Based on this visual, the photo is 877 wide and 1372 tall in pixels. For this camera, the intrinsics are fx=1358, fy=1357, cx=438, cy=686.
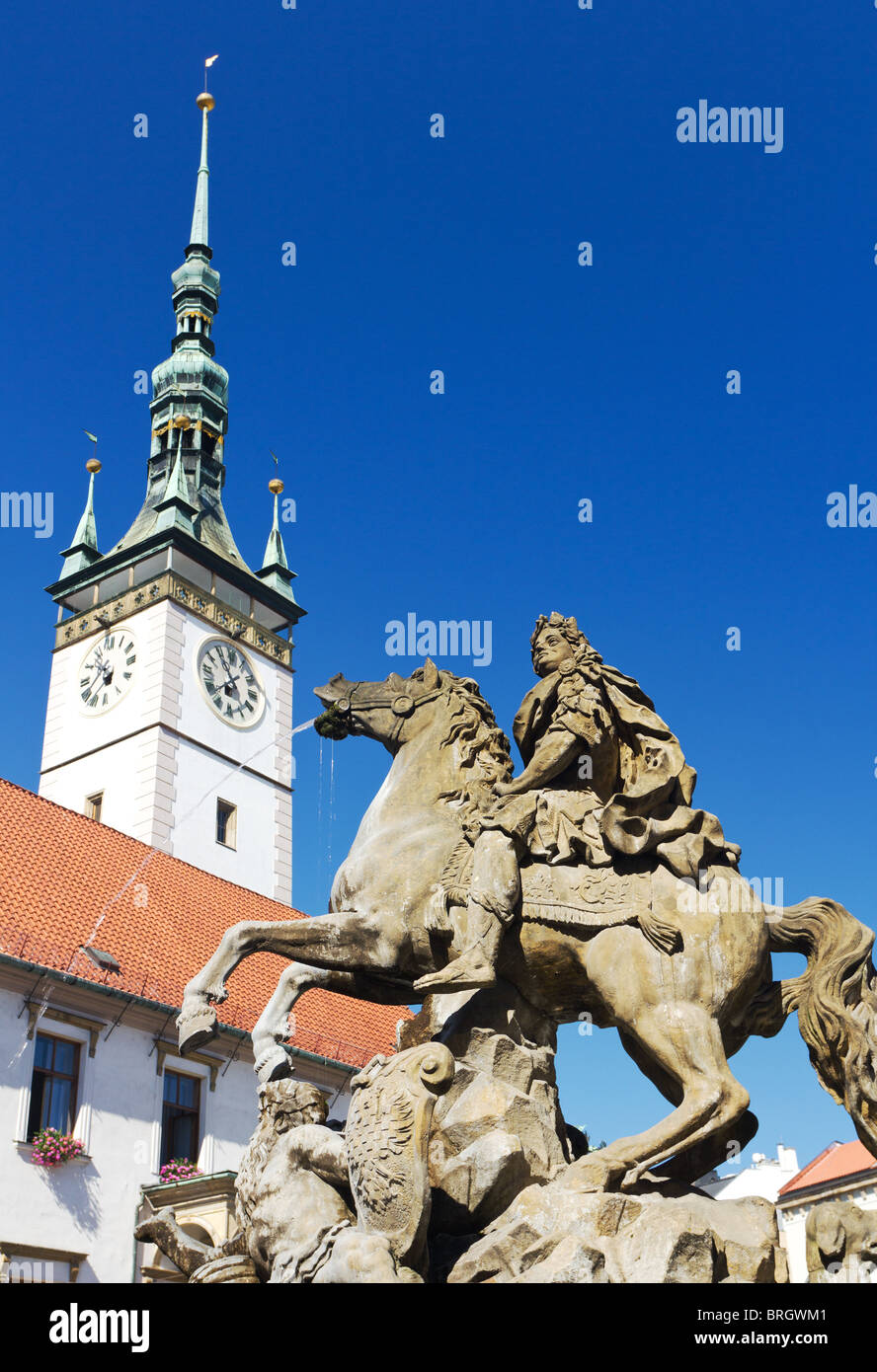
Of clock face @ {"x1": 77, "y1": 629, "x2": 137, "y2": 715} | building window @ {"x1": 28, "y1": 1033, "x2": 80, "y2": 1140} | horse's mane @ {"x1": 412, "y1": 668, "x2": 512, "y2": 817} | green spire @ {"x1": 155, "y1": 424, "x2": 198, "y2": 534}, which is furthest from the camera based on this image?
green spire @ {"x1": 155, "y1": 424, "x2": 198, "y2": 534}

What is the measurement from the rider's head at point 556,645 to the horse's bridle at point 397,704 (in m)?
0.50

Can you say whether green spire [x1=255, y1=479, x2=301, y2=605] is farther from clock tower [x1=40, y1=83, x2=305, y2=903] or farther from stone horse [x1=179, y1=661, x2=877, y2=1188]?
stone horse [x1=179, y1=661, x2=877, y2=1188]

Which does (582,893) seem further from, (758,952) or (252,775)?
(252,775)

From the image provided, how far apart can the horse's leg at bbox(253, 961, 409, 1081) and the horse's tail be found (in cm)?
163

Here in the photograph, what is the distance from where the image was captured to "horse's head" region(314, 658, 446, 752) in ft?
22.2

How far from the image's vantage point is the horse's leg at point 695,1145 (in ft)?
17.7

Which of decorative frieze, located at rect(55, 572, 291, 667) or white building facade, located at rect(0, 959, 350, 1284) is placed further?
decorative frieze, located at rect(55, 572, 291, 667)

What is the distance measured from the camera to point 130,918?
25953mm

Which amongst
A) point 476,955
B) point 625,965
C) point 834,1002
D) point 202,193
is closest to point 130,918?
point 476,955

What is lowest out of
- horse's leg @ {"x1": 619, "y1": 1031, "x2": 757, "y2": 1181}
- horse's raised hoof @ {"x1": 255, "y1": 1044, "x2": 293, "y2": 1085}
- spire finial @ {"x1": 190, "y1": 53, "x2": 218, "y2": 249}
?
horse's leg @ {"x1": 619, "y1": 1031, "x2": 757, "y2": 1181}

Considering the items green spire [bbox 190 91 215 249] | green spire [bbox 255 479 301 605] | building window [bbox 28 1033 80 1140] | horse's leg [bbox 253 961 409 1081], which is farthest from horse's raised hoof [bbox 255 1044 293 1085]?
green spire [bbox 190 91 215 249]
